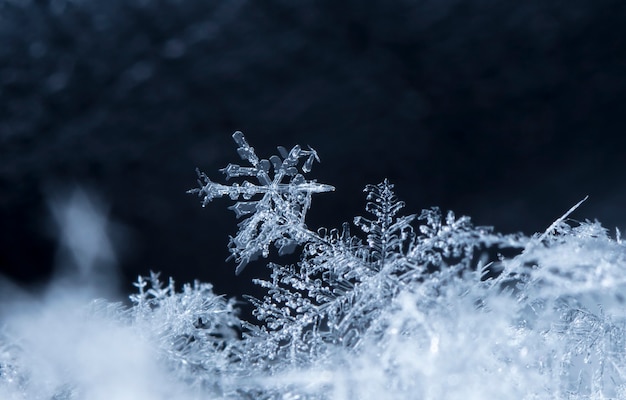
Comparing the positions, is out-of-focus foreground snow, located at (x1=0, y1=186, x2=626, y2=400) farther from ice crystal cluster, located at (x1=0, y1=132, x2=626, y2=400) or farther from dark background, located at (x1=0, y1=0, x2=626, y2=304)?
dark background, located at (x1=0, y1=0, x2=626, y2=304)

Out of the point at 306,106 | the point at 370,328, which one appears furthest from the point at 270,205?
the point at 306,106

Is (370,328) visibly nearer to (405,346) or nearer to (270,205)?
(405,346)

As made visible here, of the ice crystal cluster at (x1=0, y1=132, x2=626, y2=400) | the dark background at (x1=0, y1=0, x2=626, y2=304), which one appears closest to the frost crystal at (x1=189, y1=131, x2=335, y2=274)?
the ice crystal cluster at (x1=0, y1=132, x2=626, y2=400)

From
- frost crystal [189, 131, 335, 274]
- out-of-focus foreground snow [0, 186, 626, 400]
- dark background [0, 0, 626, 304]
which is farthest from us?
dark background [0, 0, 626, 304]

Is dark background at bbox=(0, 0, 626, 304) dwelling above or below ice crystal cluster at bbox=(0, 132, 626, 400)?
above

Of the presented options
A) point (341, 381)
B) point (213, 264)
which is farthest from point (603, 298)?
point (213, 264)

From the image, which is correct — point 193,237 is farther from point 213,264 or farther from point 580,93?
point 580,93
